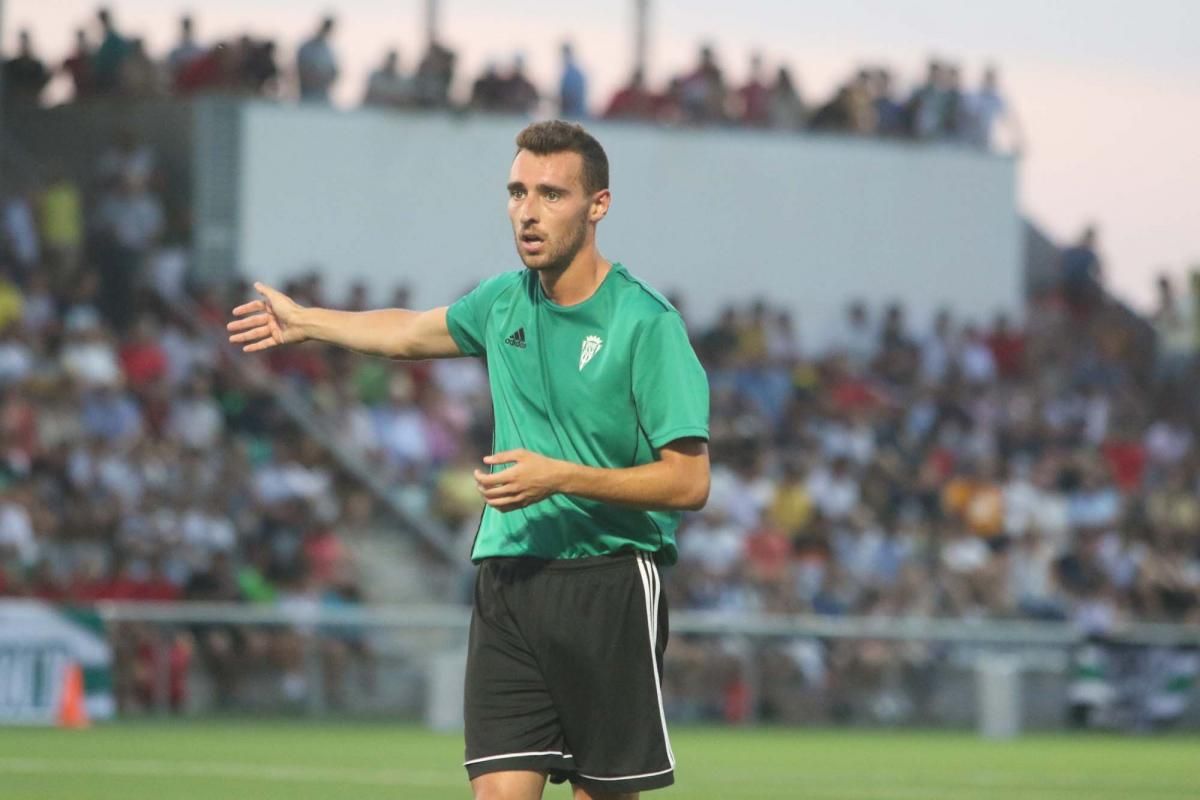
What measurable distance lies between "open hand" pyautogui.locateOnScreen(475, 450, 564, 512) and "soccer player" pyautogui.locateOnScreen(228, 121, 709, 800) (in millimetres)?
348

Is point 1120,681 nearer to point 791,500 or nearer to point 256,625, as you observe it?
point 791,500

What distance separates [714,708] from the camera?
24.0 meters

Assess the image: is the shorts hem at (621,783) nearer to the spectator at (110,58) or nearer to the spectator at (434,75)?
the spectator at (110,58)

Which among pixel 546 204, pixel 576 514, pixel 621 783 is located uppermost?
pixel 546 204

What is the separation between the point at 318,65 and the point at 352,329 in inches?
819

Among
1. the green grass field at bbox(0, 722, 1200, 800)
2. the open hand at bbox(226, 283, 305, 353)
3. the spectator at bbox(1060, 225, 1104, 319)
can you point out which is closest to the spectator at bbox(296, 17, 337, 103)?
the green grass field at bbox(0, 722, 1200, 800)

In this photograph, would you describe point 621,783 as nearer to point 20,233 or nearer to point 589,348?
point 589,348

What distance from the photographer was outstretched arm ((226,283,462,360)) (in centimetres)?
770

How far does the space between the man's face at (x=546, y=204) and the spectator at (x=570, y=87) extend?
23147 millimetres

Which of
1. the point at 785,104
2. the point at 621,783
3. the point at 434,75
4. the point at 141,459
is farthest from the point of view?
the point at 785,104

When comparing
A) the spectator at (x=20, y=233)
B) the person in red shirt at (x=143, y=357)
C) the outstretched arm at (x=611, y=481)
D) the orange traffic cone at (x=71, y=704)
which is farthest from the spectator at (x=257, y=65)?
the outstretched arm at (x=611, y=481)

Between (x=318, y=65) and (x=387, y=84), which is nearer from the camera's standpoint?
(x=318, y=65)

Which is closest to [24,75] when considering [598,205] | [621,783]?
[598,205]

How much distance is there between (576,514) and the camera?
23.9 ft
